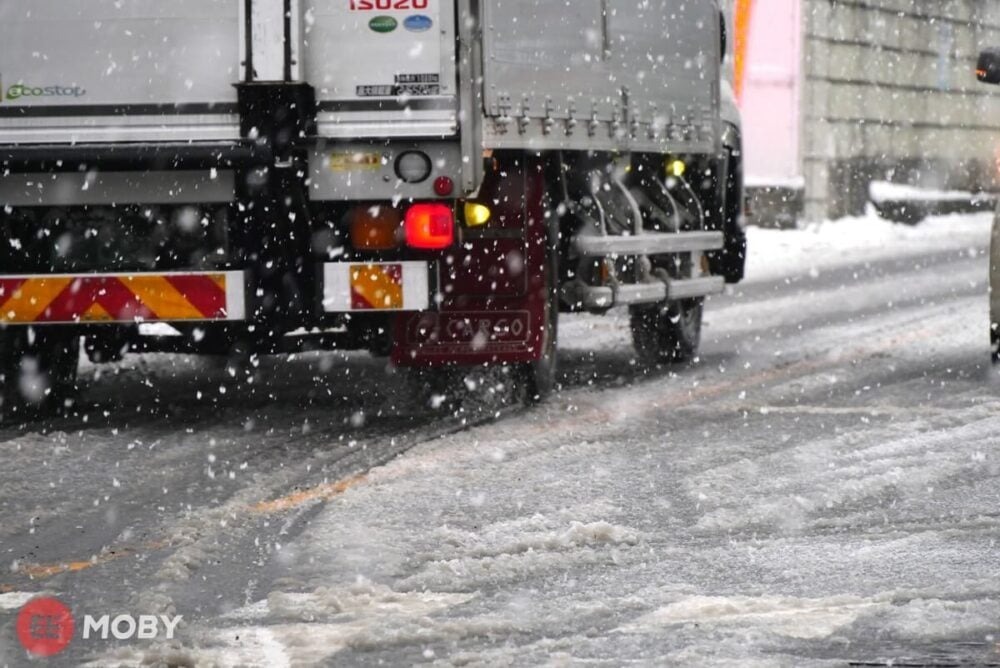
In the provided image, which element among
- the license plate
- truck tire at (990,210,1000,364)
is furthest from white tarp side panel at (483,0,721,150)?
Answer: truck tire at (990,210,1000,364)

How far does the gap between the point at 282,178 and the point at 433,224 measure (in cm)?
66

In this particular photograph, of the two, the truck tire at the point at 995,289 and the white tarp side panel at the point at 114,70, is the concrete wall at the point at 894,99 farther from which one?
the white tarp side panel at the point at 114,70

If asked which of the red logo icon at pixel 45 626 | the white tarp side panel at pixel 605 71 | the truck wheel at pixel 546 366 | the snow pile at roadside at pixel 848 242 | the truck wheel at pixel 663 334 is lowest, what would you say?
the snow pile at roadside at pixel 848 242

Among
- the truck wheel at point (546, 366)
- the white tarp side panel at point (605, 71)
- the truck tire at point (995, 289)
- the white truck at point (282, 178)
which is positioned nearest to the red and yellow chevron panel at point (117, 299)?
the white truck at point (282, 178)

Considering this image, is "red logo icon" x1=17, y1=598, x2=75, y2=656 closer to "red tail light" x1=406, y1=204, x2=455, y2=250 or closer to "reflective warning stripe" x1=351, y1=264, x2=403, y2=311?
"reflective warning stripe" x1=351, y1=264, x2=403, y2=311

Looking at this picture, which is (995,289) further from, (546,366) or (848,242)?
(848,242)

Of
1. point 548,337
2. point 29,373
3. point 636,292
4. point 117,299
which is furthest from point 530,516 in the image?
point 636,292

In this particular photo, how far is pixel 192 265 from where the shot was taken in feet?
30.2

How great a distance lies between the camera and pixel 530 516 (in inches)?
266

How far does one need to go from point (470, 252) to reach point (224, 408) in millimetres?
1383

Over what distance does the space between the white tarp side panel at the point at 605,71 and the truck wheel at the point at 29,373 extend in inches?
88.8

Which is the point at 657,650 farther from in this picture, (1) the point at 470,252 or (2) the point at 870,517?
(1) the point at 470,252

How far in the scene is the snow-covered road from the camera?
5.14 m

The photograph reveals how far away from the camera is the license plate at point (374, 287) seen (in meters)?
8.99
